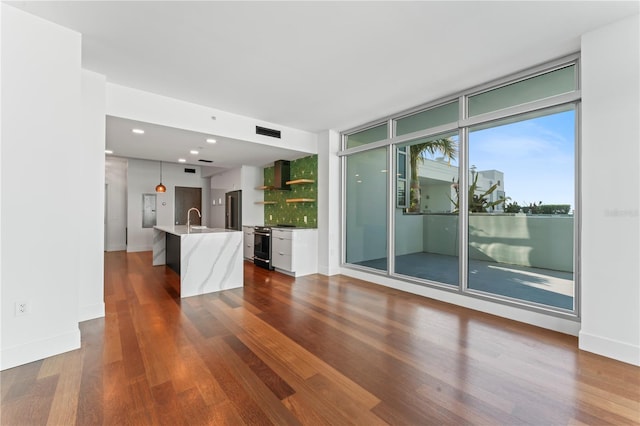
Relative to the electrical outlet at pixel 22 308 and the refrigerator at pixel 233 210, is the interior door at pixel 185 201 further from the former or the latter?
the electrical outlet at pixel 22 308

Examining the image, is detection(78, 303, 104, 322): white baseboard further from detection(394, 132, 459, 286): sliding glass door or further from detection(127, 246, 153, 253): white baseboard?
detection(127, 246, 153, 253): white baseboard

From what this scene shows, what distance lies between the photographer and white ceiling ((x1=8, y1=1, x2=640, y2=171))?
2.24m

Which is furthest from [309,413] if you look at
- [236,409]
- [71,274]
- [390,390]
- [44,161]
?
[44,161]

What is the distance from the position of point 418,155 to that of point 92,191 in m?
4.49

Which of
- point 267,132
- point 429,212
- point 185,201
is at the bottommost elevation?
point 429,212

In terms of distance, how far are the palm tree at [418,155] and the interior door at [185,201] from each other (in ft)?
23.4

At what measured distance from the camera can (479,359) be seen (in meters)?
2.33

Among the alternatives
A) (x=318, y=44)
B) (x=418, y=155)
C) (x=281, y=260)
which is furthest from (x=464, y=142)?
(x=281, y=260)

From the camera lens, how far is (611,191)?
7.96 ft

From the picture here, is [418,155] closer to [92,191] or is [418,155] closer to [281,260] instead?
[281,260]

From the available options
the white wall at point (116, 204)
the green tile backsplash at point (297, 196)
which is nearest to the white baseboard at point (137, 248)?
the white wall at point (116, 204)

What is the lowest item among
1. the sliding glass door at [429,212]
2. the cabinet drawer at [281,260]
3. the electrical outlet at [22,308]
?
the cabinet drawer at [281,260]

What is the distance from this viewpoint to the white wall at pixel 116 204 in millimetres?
8430

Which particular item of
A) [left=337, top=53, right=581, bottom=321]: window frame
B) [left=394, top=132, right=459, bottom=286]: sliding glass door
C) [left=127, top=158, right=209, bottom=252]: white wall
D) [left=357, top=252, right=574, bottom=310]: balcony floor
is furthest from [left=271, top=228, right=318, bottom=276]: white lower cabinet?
[left=127, top=158, right=209, bottom=252]: white wall
